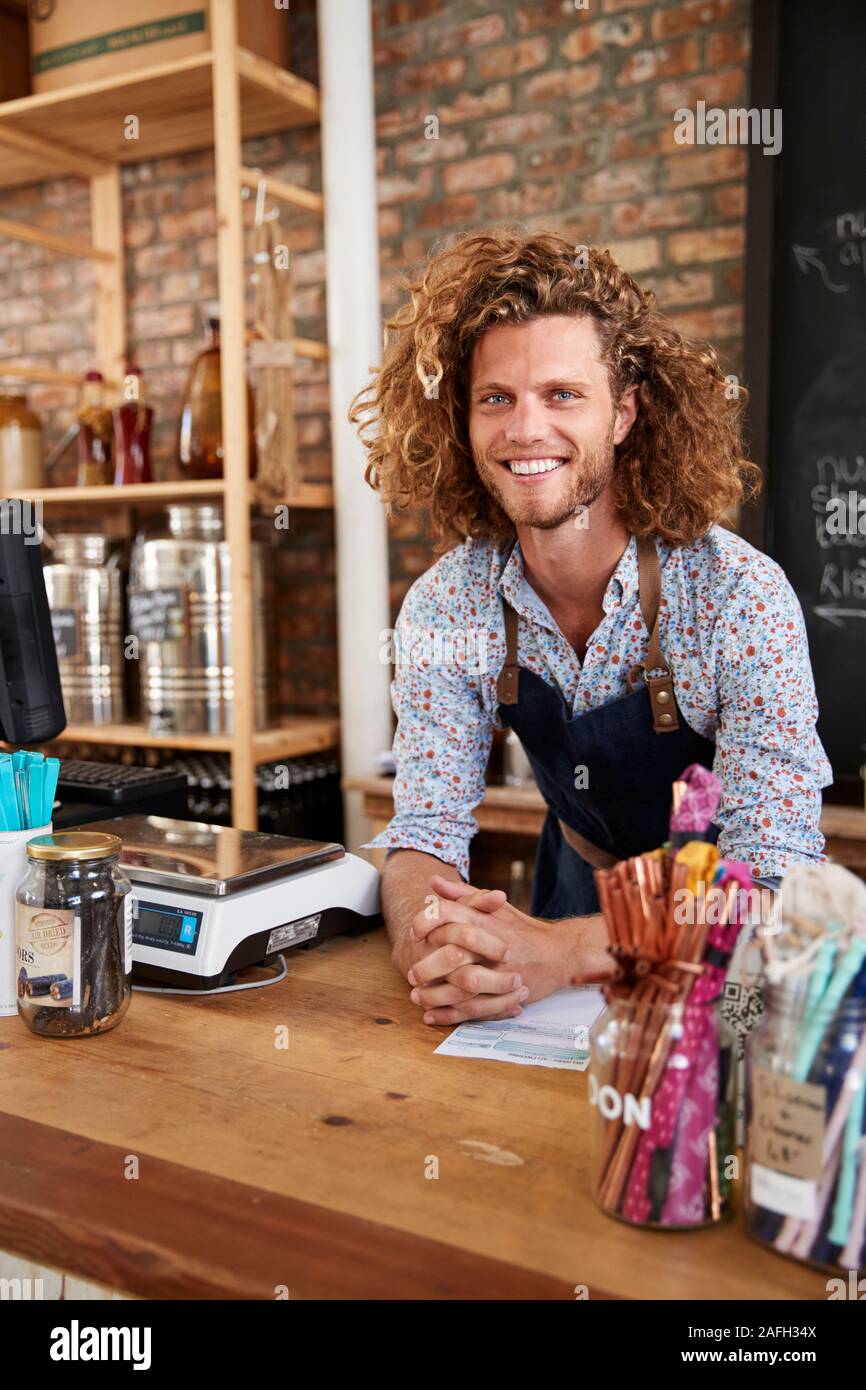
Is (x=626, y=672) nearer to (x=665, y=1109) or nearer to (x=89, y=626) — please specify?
(x=665, y=1109)

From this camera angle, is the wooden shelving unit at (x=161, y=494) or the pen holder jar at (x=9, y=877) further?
the wooden shelving unit at (x=161, y=494)

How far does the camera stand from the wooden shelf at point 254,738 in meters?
2.87

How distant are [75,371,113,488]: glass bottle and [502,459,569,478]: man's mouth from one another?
1.88m

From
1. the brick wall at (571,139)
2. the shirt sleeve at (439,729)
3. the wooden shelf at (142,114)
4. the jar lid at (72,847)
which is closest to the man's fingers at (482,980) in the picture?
the jar lid at (72,847)

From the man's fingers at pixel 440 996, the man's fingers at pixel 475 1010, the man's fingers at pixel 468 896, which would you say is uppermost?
the man's fingers at pixel 468 896

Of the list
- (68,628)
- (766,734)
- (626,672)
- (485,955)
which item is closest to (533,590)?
(626,672)

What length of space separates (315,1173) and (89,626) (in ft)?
7.89

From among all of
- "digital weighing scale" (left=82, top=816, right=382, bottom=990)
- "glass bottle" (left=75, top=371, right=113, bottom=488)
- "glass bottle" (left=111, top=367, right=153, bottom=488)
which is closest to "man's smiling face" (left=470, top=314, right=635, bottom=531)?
"digital weighing scale" (left=82, top=816, right=382, bottom=990)

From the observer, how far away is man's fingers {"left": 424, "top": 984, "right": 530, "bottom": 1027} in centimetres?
123

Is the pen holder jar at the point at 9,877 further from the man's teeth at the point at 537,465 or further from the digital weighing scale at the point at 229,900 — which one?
the man's teeth at the point at 537,465

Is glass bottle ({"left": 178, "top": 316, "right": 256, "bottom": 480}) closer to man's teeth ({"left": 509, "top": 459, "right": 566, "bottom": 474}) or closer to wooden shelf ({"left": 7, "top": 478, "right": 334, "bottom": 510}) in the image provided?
wooden shelf ({"left": 7, "top": 478, "right": 334, "bottom": 510})

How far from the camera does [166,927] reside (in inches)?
52.5

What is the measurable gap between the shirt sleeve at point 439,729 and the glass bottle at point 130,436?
5.15 ft
